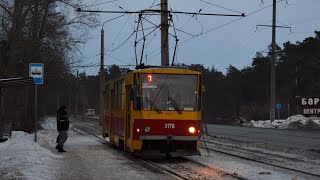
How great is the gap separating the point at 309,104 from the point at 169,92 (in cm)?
3682

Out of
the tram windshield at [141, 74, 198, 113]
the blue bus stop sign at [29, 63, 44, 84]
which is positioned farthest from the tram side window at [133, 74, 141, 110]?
the blue bus stop sign at [29, 63, 44, 84]

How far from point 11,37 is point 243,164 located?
1764 cm

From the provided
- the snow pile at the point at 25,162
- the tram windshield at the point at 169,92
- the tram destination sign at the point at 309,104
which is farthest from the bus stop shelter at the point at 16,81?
the tram destination sign at the point at 309,104

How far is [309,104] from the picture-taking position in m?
52.1

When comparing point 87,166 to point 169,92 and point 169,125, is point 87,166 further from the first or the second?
point 169,92

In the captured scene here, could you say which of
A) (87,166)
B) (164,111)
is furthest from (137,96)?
(87,166)

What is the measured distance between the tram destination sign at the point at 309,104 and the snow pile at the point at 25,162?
36.2 metres

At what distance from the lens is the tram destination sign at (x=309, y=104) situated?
2041 inches

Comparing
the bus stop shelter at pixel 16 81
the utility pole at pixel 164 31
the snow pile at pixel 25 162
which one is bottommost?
the snow pile at pixel 25 162

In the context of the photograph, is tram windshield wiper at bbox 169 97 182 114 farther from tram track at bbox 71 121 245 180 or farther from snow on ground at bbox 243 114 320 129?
snow on ground at bbox 243 114 320 129

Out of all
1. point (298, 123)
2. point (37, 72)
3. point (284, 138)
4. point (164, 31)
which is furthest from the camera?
point (298, 123)

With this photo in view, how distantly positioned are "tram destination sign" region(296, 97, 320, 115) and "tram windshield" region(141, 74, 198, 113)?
1410 inches

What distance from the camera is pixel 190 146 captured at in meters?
17.9

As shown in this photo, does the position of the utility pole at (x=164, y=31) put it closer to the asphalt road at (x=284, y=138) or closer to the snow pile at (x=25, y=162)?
the asphalt road at (x=284, y=138)
